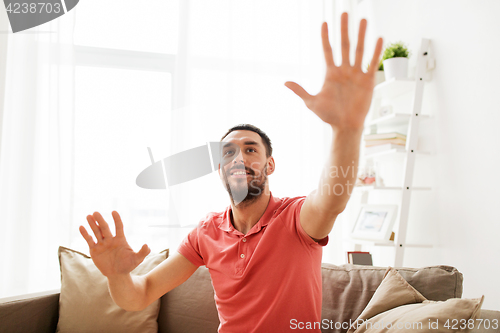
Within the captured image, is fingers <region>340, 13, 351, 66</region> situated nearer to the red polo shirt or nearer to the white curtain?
the red polo shirt

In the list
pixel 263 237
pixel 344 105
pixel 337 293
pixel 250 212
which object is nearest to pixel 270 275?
pixel 263 237

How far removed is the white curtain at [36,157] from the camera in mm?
2230

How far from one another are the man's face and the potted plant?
3.99ft

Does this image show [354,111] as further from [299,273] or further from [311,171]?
[311,171]

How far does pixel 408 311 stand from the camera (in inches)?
43.9

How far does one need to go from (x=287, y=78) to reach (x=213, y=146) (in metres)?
0.85

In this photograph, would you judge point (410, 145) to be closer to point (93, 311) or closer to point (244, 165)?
point (244, 165)

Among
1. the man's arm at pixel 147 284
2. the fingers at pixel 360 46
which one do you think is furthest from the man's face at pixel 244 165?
the fingers at pixel 360 46

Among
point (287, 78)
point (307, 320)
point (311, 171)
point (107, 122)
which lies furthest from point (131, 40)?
point (307, 320)

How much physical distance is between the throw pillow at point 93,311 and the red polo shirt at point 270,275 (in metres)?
0.54

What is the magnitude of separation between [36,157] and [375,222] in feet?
7.53

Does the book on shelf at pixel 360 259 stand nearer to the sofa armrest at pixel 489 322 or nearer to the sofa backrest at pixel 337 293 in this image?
the sofa backrest at pixel 337 293

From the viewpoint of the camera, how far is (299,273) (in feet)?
3.96

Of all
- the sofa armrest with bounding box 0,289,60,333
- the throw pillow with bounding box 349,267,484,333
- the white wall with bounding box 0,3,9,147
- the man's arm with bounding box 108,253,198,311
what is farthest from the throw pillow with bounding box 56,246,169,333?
the white wall with bounding box 0,3,9,147
